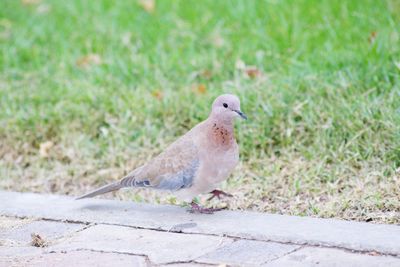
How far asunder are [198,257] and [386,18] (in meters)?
3.57

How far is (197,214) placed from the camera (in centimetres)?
399

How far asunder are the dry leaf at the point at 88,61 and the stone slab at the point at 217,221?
204 centimetres

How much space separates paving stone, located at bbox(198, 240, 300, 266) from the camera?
3206mm

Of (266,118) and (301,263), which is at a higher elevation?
(266,118)

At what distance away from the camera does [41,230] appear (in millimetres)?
3869

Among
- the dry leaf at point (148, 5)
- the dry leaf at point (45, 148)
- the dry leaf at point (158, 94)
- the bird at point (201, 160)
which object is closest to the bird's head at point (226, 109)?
the bird at point (201, 160)

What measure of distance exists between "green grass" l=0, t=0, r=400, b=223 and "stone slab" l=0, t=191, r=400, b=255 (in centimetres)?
36

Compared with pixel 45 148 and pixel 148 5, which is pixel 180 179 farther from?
pixel 148 5

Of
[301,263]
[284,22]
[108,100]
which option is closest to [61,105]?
[108,100]

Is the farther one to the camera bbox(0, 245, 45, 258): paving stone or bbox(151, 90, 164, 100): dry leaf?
bbox(151, 90, 164, 100): dry leaf

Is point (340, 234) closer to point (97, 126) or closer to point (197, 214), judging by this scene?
point (197, 214)

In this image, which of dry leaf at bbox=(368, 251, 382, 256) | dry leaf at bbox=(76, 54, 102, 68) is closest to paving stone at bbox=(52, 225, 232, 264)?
dry leaf at bbox=(368, 251, 382, 256)

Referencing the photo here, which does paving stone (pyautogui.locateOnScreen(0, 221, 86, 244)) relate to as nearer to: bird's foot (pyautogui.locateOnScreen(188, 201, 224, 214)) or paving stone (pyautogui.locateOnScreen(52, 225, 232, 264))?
paving stone (pyautogui.locateOnScreen(52, 225, 232, 264))

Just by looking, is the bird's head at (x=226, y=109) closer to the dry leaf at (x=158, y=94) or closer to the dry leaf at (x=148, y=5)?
the dry leaf at (x=158, y=94)
